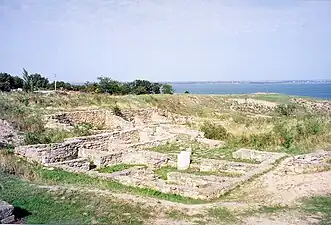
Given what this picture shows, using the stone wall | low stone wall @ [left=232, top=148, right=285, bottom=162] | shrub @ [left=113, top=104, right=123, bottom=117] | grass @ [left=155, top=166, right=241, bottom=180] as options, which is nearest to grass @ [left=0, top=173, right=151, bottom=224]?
grass @ [left=155, top=166, right=241, bottom=180]

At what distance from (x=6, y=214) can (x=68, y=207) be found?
1216mm

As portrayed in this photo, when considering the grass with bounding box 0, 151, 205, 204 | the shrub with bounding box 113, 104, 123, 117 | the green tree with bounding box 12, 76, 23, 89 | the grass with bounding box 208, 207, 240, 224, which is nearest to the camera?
the grass with bounding box 208, 207, 240, 224

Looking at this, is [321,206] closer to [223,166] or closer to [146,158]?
[223,166]

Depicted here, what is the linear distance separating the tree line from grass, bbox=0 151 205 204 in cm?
2575

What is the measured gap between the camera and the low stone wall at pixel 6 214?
6.75 m

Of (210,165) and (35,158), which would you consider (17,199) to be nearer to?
(35,158)

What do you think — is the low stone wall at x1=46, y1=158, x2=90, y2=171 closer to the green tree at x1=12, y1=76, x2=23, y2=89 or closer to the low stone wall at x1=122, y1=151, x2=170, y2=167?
the low stone wall at x1=122, y1=151, x2=170, y2=167

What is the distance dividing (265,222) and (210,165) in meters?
6.08

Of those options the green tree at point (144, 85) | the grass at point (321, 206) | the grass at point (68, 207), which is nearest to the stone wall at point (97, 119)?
the grass at point (68, 207)

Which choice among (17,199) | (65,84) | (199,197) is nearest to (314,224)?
(199,197)

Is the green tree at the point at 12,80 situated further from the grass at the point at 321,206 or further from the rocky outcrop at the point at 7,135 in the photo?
the grass at the point at 321,206

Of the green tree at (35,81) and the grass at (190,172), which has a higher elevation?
the green tree at (35,81)

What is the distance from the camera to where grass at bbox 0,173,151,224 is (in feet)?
23.2

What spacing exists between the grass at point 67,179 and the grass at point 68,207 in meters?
1.05
